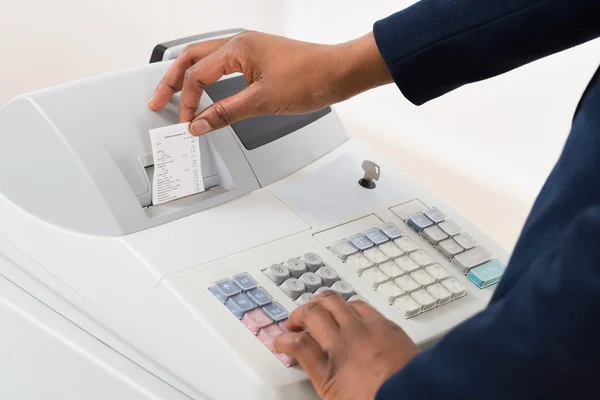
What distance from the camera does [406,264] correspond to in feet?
3.08

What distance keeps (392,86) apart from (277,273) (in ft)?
3.74

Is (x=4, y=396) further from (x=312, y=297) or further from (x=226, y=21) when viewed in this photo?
(x=226, y=21)

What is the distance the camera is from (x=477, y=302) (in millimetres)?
931

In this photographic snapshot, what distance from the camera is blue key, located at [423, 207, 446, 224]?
1.03m

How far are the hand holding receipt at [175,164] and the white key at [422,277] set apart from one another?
0.94ft

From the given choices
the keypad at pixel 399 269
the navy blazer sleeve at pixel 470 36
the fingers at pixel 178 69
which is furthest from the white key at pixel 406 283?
the fingers at pixel 178 69

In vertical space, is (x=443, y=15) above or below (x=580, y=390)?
above

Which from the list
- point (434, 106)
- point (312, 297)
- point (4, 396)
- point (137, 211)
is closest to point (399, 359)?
point (312, 297)

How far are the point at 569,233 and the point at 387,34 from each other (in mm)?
429

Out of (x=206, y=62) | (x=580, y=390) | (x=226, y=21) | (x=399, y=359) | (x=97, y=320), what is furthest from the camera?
(x=226, y=21)

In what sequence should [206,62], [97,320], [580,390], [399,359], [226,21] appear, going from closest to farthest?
1. [580,390]
2. [399,359]
3. [97,320]
4. [206,62]
5. [226,21]

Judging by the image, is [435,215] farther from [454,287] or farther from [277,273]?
[277,273]

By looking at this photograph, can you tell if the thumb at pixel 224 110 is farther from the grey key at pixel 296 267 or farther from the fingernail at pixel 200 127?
the grey key at pixel 296 267

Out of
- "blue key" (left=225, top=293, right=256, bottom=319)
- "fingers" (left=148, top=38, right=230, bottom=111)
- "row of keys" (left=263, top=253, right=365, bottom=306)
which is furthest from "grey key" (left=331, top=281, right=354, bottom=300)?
"fingers" (left=148, top=38, right=230, bottom=111)
